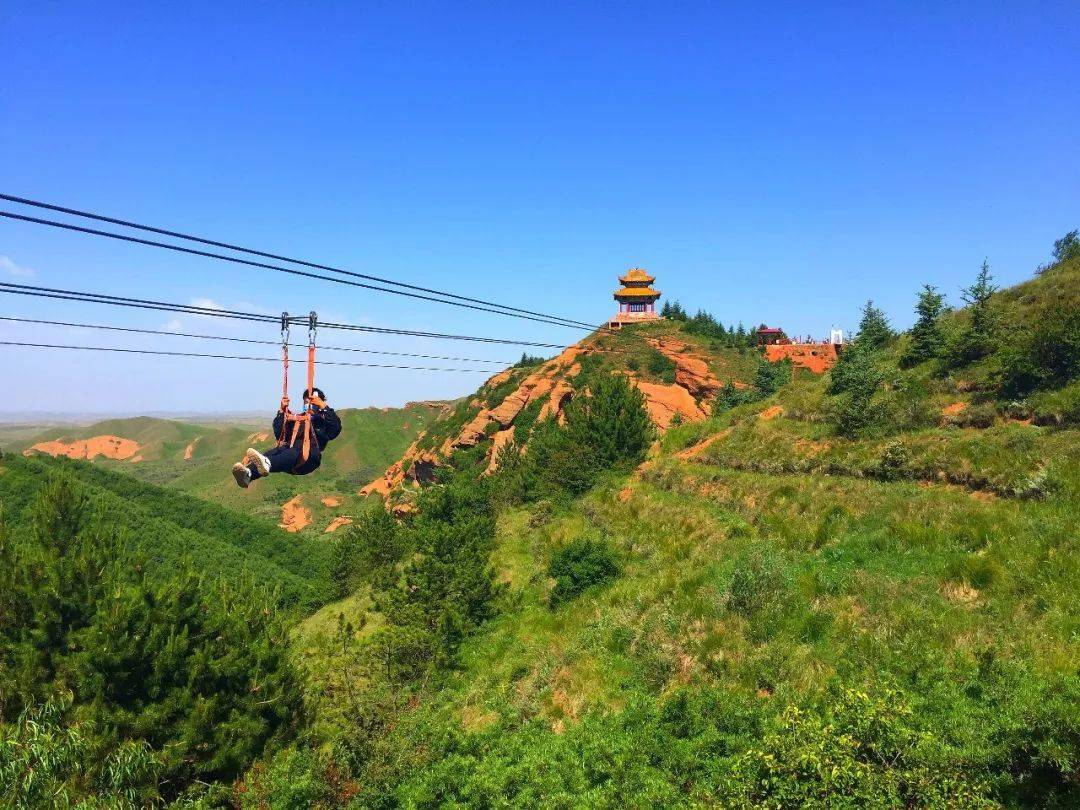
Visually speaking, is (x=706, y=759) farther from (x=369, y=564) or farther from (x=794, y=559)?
(x=369, y=564)

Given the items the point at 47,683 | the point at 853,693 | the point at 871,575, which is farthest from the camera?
the point at 47,683

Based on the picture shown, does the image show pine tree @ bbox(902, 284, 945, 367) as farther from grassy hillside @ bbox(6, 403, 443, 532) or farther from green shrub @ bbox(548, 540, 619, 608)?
grassy hillside @ bbox(6, 403, 443, 532)

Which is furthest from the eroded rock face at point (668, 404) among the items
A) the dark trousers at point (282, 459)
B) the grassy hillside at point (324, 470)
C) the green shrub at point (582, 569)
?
the grassy hillside at point (324, 470)

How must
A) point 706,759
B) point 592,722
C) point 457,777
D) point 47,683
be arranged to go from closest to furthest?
point 706,759 → point 457,777 → point 592,722 → point 47,683

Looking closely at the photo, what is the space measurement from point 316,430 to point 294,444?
0.48m

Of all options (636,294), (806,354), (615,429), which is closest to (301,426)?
(615,429)

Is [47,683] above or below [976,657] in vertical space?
below

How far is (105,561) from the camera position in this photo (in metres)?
19.8

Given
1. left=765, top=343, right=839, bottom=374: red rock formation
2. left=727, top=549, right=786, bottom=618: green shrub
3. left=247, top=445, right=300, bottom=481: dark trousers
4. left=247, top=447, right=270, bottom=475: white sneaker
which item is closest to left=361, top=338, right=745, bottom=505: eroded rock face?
left=765, top=343, right=839, bottom=374: red rock formation

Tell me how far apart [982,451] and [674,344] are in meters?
41.1

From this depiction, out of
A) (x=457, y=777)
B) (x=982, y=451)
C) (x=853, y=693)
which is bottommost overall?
(x=457, y=777)

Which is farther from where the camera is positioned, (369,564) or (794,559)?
(369,564)

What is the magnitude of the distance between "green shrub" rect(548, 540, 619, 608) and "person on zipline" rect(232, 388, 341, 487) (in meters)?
9.69

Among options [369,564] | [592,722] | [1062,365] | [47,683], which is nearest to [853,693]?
[592,722]
